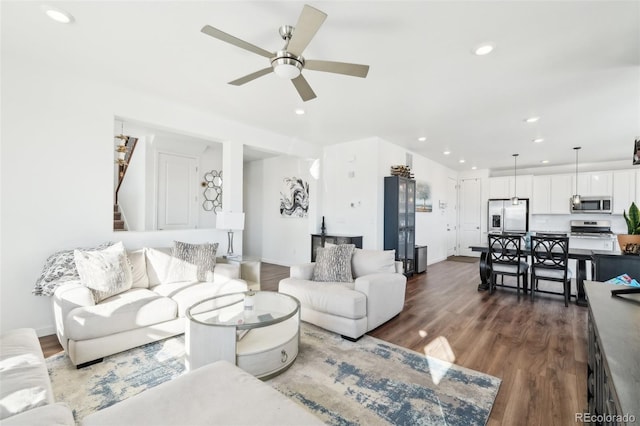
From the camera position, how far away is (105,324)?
233cm

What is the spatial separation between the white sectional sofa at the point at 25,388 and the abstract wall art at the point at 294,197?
16.3 ft

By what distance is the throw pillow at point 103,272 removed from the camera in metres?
2.57

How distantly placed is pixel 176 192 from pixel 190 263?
326cm

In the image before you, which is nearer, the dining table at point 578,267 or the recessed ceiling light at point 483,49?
the recessed ceiling light at point 483,49

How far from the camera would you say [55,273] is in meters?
2.68

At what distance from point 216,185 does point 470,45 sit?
5632 mm

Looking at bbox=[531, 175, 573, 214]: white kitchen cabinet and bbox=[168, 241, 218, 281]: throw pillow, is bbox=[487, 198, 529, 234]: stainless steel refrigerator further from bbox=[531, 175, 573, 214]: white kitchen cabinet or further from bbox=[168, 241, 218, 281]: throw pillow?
bbox=[168, 241, 218, 281]: throw pillow

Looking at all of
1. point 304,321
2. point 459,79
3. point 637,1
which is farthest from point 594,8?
point 304,321

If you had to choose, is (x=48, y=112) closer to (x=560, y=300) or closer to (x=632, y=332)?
(x=632, y=332)

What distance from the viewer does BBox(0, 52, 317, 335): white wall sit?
2744mm

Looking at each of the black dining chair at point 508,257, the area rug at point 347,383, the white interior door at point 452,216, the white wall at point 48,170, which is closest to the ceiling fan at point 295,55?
the white wall at point 48,170

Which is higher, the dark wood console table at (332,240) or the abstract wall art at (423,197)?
the abstract wall art at (423,197)

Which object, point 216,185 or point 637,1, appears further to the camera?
point 216,185

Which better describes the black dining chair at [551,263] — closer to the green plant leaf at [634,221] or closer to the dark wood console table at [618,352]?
the green plant leaf at [634,221]
